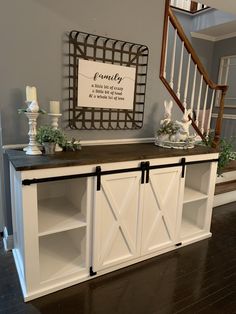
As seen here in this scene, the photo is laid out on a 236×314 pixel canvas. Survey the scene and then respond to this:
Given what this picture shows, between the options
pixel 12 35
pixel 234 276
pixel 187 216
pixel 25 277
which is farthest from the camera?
pixel 187 216

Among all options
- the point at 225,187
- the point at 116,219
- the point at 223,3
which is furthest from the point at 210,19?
the point at 116,219

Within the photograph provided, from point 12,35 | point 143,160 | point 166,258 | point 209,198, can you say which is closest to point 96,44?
point 12,35

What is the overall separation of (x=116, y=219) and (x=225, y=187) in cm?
207

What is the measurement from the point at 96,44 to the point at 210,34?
3970mm

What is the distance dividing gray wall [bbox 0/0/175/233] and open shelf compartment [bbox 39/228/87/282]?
0.42 metres

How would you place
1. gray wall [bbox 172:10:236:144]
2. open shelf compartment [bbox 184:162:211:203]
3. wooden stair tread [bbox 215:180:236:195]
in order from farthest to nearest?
gray wall [bbox 172:10:236:144] < wooden stair tread [bbox 215:180:236:195] < open shelf compartment [bbox 184:162:211:203]

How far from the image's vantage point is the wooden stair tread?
3.18 metres

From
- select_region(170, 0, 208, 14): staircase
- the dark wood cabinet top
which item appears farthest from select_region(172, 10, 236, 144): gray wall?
the dark wood cabinet top

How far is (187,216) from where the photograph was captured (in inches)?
107

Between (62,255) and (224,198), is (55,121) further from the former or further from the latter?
(224,198)

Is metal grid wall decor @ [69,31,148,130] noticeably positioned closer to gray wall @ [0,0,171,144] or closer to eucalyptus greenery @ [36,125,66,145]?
gray wall @ [0,0,171,144]

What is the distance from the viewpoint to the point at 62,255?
1938mm

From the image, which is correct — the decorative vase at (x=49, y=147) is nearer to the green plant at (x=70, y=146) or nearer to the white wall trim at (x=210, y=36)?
the green plant at (x=70, y=146)

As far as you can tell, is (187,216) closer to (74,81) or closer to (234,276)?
(234,276)
